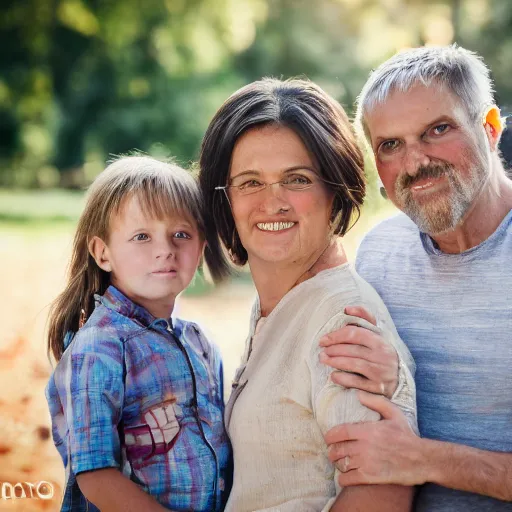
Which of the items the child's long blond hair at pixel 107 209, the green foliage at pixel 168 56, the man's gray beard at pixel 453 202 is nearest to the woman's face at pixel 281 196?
the child's long blond hair at pixel 107 209

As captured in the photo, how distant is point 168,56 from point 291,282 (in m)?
8.82

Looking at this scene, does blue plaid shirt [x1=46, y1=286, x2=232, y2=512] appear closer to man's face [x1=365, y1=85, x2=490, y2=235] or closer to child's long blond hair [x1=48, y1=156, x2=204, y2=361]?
child's long blond hair [x1=48, y1=156, x2=204, y2=361]

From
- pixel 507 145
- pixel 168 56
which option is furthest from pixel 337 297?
pixel 168 56

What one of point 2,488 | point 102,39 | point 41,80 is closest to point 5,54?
point 41,80

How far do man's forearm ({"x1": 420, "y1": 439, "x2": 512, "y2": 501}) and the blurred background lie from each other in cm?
426

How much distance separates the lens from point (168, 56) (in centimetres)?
1060

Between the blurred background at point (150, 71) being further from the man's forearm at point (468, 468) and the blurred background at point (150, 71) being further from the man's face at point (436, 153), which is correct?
the man's forearm at point (468, 468)

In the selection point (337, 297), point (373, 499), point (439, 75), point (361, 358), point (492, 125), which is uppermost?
point (439, 75)

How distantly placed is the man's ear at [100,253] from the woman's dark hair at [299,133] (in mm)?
363

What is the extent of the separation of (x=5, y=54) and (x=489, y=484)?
34.5 feet

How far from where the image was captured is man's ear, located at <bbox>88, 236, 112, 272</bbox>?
8.00 feet

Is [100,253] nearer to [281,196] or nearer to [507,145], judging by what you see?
[281,196]

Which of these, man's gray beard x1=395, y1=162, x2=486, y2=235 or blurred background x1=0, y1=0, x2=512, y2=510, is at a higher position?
blurred background x1=0, y1=0, x2=512, y2=510

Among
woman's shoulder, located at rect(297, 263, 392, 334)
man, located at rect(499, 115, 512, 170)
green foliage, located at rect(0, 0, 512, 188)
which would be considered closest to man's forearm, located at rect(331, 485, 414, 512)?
woman's shoulder, located at rect(297, 263, 392, 334)
